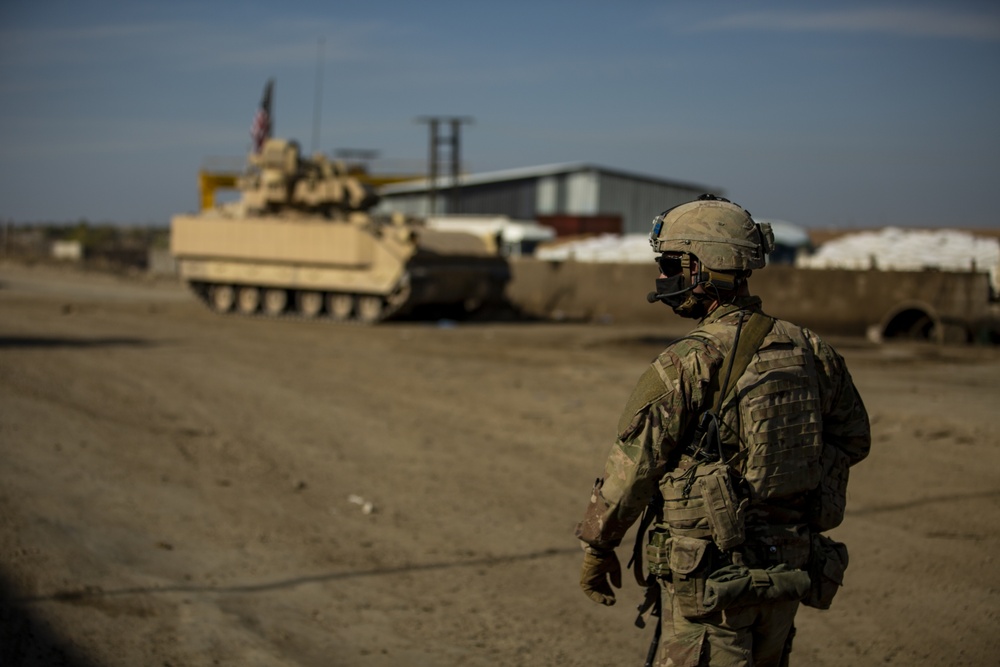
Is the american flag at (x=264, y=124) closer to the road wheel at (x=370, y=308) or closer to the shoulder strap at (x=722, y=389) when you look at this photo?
the road wheel at (x=370, y=308)

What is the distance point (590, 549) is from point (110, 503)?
16.2ft

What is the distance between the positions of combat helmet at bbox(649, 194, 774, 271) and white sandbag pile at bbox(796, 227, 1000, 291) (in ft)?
56.4

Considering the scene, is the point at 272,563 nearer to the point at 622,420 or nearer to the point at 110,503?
the point at 110,503

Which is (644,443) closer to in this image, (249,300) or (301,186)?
(249,300)

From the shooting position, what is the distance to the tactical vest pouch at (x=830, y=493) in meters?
3.10

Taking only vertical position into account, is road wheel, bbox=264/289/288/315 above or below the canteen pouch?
below

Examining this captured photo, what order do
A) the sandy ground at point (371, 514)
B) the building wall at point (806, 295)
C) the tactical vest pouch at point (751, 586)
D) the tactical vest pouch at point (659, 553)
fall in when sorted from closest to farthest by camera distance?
the tactical vest pouch at point (751, 586) < the tactical vest pouch at point (659, 553) < the sandy ground at point (371, 514) < the building wall at point (806, 295)

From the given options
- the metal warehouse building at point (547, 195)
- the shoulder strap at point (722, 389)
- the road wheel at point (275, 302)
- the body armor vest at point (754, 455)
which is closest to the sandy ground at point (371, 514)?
the body armor vest at point (754, 455)

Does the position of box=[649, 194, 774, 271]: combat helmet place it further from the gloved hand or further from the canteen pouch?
the gloved hand

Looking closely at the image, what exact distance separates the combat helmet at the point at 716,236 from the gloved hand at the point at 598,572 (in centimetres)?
91

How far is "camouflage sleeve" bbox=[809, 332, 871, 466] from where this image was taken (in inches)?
124

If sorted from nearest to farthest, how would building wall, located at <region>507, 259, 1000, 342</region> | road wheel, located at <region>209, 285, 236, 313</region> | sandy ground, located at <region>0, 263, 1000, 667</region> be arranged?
sandy ground, located at <region>0, 263, 1000, 667</region>
building wall, located at <region>507, 259, 1000, 342</region>
road wheel, located at <region>209, 285, 236, 313</region>

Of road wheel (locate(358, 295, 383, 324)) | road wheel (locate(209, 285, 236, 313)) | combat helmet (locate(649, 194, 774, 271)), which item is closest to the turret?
road wheel (locate(209, 285, 236, 313))

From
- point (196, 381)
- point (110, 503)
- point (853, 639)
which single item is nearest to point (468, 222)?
point (196, 381)
